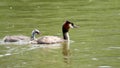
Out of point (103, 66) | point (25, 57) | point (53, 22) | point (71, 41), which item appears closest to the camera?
point (103, 66)

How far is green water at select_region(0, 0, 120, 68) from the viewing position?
16328 mm

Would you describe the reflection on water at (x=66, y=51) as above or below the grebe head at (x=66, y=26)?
below

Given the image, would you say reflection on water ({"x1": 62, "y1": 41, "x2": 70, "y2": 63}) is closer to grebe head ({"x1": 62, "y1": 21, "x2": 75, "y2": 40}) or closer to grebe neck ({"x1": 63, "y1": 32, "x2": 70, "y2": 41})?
grebe neck ({"x1": 63, "y1": 32, "x2": 70, "y2": 41})

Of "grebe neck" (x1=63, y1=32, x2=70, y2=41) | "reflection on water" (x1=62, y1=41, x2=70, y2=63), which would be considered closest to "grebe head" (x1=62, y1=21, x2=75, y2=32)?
"grebe neck" (x1=63, y1=32, x2=70, y2=41)

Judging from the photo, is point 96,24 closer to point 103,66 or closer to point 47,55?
point 47,55

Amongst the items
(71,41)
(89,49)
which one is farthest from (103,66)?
(71,41)

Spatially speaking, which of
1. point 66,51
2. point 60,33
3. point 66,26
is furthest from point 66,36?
point 66,51

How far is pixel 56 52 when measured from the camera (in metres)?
17.9

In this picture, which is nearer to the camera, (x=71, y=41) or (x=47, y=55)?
(x=47, y=55)

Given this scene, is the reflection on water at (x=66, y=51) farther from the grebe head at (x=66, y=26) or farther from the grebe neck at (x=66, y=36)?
the grebe head at (x=66, y=26)

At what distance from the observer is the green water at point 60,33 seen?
16.3 metres

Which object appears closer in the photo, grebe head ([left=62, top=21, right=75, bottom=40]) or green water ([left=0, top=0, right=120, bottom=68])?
green water ([left=0, top=0, right=120, bottom=68])

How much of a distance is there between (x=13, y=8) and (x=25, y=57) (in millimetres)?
11672

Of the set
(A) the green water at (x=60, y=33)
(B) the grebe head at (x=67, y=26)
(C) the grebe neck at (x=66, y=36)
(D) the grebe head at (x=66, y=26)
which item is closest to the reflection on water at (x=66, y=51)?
(A) the green water at (x=60, y=33)
